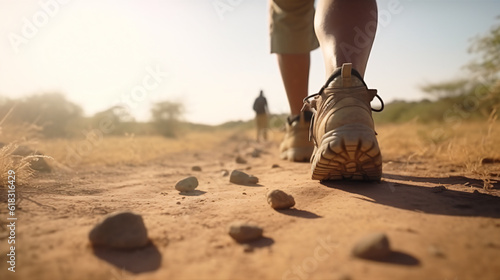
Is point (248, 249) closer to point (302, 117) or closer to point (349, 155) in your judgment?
point (349, 155)

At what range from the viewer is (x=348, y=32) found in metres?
1.37

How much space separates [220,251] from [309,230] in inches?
10.9

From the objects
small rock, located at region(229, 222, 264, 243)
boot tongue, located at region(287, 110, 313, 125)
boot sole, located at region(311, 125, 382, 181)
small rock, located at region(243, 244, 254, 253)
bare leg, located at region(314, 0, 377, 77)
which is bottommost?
small rock, located at region(243, 244, 254, 253)

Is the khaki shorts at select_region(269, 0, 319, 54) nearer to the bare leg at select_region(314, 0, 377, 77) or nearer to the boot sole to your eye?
the bare leg at select_region(314, 0, 377, 77)

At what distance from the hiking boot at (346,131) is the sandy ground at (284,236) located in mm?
90

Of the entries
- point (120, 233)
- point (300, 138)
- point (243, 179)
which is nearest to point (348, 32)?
point (243, 179)

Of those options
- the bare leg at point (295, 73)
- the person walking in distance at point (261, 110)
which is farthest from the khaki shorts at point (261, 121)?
the bare leg at point (295, 73)

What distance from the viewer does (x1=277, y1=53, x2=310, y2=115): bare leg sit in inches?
95.4

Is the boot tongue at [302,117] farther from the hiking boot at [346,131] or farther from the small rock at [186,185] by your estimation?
the small rock at [186,185]

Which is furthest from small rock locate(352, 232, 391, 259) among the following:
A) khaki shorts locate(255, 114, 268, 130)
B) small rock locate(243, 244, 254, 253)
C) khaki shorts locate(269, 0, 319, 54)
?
khaki shorts locate(255, 114, 268, 130)

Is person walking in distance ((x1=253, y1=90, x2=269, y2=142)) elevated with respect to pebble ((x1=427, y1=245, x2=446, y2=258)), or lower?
elevated

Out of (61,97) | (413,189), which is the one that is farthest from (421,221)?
(61,97)

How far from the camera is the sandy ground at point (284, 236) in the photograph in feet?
2.04

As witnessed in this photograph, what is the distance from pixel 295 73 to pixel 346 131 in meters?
1.42
